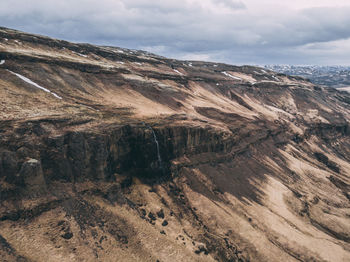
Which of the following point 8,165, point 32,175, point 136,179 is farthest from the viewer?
point 136,179

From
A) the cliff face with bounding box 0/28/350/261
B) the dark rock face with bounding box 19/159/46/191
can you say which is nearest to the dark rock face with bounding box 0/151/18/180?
the cliff face with bounding box 0/28/350/261

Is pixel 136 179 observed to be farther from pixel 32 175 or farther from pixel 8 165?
pixel 8 165

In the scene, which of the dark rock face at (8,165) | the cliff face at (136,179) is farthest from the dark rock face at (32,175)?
the dark rock face at (8,165)

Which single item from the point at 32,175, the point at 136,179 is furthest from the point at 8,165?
the point at 136,179

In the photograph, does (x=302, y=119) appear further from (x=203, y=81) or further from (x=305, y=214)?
(x=305, y=214)

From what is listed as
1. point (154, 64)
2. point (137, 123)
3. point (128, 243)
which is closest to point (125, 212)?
point (128, 243)

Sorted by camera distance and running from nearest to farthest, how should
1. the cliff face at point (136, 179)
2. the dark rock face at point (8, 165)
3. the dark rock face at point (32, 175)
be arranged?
the dark rock face at point (8, 165)
the cliff face at point (136, 179)
the dark rock face at point (32, 175)

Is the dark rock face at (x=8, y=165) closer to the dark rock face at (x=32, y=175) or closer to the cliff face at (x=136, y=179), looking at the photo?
the cliff face at (x=136, y=179)

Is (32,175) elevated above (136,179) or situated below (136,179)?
above
